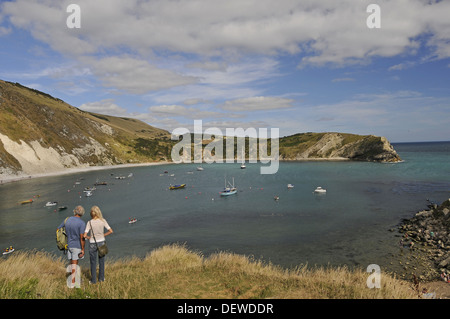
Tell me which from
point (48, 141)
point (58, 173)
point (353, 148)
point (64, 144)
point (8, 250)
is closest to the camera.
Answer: point (8, 250)

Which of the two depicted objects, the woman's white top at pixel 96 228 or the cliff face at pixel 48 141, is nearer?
the woman's white top at pixel 96 228

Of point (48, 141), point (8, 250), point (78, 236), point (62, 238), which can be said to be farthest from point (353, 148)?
point (62, 238)

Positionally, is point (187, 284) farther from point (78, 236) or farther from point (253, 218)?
point (253, 218)

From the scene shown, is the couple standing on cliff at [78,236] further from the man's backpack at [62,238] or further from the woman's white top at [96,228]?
the man's backpack at [62,238]

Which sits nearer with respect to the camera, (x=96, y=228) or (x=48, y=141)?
(x=96, y=228)

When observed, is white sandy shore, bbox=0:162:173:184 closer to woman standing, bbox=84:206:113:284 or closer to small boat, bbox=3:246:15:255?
small boat, bbox=3:246:15:255

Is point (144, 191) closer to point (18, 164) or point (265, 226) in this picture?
point (265, 226)

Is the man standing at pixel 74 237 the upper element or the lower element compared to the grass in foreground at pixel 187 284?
upper

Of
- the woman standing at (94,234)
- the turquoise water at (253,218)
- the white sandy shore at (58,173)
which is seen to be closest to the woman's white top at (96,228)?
the woman standing at (94,234)
